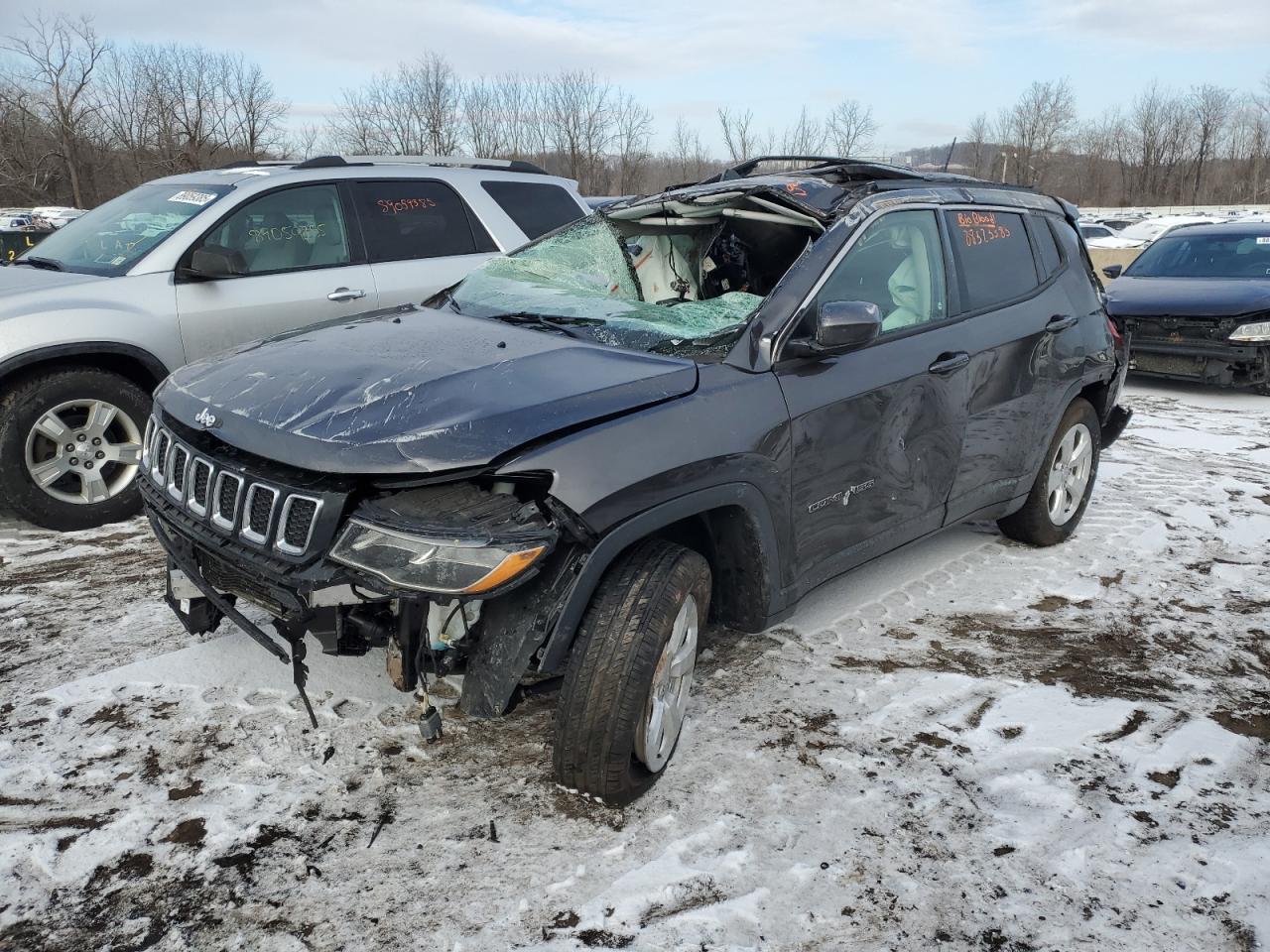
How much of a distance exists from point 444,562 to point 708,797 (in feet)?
3.74

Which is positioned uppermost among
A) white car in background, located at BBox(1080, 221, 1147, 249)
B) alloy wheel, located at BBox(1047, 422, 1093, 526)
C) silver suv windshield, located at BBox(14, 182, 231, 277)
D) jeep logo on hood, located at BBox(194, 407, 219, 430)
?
silver suv windshield, located at BBox(14, 182, 231, 277)

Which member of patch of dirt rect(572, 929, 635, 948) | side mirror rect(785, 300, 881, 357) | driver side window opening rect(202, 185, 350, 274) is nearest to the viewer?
patch of dirt rect(572, 929, 635, 948)

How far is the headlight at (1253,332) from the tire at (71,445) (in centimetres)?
909

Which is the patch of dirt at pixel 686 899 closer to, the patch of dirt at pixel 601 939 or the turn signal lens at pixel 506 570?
the patch of dirt at pixel 601 939

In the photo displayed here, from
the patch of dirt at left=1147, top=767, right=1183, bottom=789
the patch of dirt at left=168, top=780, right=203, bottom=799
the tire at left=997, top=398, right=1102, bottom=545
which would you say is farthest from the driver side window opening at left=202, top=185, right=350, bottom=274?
the patch of dirt at left=1147, top=767, right=1183, bottom=789

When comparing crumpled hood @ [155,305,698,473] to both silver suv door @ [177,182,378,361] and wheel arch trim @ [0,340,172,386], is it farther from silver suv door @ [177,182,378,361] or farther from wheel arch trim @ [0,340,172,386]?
silver suv door @ [177,182,378,361]

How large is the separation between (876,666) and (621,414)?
5.46ft

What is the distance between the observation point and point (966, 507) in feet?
13.6

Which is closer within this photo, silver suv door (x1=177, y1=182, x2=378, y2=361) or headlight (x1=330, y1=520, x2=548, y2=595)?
headlight (x1=330, y1=520, x2=548, y2=595)

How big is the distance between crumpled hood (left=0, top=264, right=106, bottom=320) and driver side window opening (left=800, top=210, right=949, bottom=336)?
3.82 metres

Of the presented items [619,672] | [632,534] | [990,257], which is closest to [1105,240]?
[990,257]

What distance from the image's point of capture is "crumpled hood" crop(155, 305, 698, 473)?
242 centimetres

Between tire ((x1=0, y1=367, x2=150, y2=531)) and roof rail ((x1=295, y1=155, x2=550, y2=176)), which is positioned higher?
roof rail ((x1=295, y1=155, x2=550, y2=176))

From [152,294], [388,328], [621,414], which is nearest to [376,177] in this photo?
[152,294]
